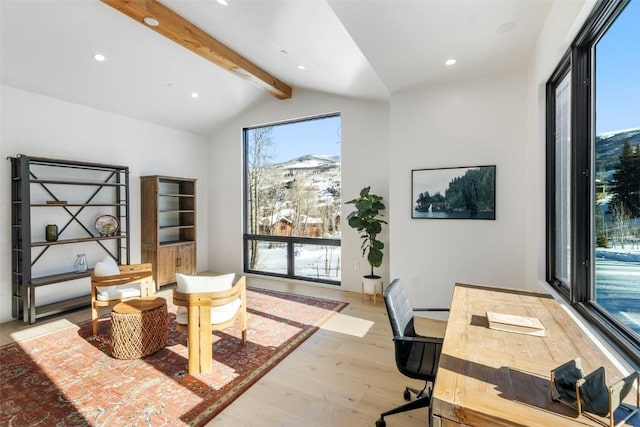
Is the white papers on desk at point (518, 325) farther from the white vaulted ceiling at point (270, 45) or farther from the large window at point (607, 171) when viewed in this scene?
the white vaulted ceiling at point (270, 45)

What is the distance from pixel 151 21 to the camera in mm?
3105

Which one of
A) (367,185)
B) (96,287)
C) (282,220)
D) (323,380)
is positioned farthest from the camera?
(282,220)

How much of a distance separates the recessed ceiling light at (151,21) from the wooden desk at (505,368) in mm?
3897

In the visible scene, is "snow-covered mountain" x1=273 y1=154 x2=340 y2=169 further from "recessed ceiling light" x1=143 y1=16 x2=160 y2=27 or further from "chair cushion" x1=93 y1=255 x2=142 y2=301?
"chair cushion" x1=93 y1=255 x2=142 y2=301

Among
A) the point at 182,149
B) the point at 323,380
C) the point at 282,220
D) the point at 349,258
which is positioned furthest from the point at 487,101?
the point at 182,149

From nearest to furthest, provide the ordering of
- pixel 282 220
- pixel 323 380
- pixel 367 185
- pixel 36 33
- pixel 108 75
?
1. pixel 323 380
2. pixel 36 33
3. pixel 108 75
4. pixel 367 185
5. pixel 282 220

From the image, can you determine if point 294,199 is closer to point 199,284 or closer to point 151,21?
point 199,284

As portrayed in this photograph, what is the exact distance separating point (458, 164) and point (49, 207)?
18.0ft

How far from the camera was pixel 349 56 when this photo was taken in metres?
3.38

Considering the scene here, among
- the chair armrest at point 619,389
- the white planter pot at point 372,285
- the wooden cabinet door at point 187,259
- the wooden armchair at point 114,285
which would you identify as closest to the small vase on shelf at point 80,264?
the wooden armchair at point 114,285

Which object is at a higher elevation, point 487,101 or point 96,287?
point 487,101

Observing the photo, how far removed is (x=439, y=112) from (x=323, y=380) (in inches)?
127

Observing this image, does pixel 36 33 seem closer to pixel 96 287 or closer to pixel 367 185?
pixel 96 287

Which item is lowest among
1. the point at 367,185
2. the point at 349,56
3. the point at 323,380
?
the point at 323,380
